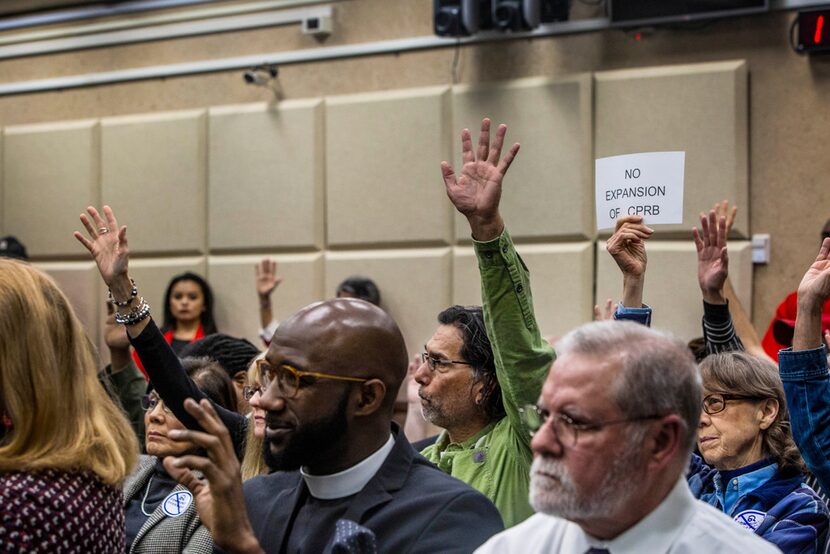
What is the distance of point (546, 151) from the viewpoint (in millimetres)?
4926

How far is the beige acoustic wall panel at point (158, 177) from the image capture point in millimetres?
5844

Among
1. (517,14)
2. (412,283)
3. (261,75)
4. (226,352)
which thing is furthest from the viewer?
(261,75)

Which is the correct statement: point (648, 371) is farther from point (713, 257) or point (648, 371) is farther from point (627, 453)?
point (713, 257)

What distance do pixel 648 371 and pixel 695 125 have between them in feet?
10.7

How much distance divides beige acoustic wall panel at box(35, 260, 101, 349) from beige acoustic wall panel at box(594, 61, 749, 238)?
9.69 feet

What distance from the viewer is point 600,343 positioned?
62.6 inches

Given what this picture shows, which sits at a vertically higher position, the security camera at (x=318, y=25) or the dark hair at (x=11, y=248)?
the security camera at (x=318, y=25)

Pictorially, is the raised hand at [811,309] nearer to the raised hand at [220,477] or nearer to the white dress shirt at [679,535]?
the white dress shirt at [679,535]

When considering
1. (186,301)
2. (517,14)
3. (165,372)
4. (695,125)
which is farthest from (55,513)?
(186,301)

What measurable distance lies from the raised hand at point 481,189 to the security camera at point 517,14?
2.67 meters

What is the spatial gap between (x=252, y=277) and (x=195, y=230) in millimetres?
473

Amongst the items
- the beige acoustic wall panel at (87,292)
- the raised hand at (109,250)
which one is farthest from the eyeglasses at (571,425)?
the beige acoustic wall panel at (87,292)

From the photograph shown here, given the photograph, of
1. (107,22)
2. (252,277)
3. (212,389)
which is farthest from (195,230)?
(212,389)

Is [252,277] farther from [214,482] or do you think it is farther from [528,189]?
[214,482]
